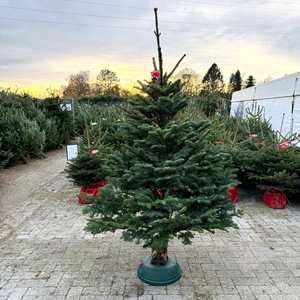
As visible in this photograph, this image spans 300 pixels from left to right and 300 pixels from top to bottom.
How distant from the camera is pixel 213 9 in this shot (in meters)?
10.8

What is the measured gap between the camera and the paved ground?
8.23 feet

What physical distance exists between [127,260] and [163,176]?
136 cm

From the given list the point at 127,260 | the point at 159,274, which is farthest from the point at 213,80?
the point at 159,274

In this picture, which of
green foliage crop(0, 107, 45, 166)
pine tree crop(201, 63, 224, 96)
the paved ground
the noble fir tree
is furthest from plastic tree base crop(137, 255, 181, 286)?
pine tree crop(201, 63, 224, 96)

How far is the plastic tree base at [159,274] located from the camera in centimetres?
257

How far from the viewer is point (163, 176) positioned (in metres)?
2.25

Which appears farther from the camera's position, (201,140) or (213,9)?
(213,9)

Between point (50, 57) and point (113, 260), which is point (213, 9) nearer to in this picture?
point (50, 57)

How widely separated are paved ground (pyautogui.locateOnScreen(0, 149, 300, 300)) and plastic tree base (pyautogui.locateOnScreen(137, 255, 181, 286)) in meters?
0.06

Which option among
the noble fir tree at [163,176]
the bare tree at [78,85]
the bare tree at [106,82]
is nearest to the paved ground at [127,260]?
the noble fir tree at [163,176]

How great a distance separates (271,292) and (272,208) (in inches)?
104

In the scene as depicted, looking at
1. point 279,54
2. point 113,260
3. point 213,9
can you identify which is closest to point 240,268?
point 113,260

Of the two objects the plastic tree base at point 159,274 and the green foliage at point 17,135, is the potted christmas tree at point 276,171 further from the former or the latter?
the green foliage at point 17,135

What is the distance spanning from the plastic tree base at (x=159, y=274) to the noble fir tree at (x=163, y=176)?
358 millimetres
